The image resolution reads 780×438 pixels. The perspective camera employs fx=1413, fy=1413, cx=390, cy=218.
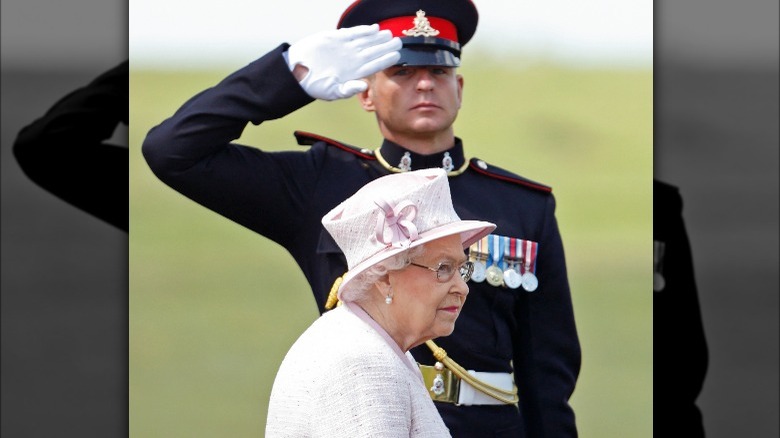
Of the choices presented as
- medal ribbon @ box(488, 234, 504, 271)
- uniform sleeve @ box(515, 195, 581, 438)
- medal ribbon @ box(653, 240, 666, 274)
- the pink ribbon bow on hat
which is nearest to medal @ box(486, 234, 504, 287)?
medal ribbon @ box(488, 234, 504, 271)

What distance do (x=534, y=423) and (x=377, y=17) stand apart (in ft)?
3.59

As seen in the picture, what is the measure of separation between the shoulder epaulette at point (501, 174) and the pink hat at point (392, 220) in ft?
3.85

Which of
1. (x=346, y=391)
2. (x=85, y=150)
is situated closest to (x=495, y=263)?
(x=85, y=150)

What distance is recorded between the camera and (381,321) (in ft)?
7.68

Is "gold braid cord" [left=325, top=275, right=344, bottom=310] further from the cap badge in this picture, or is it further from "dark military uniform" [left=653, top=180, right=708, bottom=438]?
"dark military uniform" [left=653, top=180, right=708, bottom=438]

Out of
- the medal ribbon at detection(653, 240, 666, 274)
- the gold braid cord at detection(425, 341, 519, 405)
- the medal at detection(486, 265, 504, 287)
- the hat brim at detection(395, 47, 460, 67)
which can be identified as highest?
the hat brim at detection(395, 47, 460, 67)

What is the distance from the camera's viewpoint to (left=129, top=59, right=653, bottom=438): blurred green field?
3756mm

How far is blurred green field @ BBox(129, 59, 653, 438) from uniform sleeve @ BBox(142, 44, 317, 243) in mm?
385

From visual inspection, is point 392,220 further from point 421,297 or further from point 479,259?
point 479,259

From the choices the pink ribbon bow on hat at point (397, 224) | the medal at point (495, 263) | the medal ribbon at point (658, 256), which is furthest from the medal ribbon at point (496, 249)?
the pink ribbon bow on hat at point (397, 224)

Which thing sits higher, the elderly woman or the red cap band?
the red cap band

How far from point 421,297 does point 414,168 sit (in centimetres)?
114

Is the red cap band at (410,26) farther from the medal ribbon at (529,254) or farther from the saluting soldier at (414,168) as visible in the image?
the medal ribbon at (529,254)

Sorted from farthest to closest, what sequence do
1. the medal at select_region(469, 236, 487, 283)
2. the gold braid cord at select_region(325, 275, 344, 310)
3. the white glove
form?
the medal at select_region(469, 236, 487, 283) < the white glove < the gold braid cord at select_region(325, 275, 344, 310)
